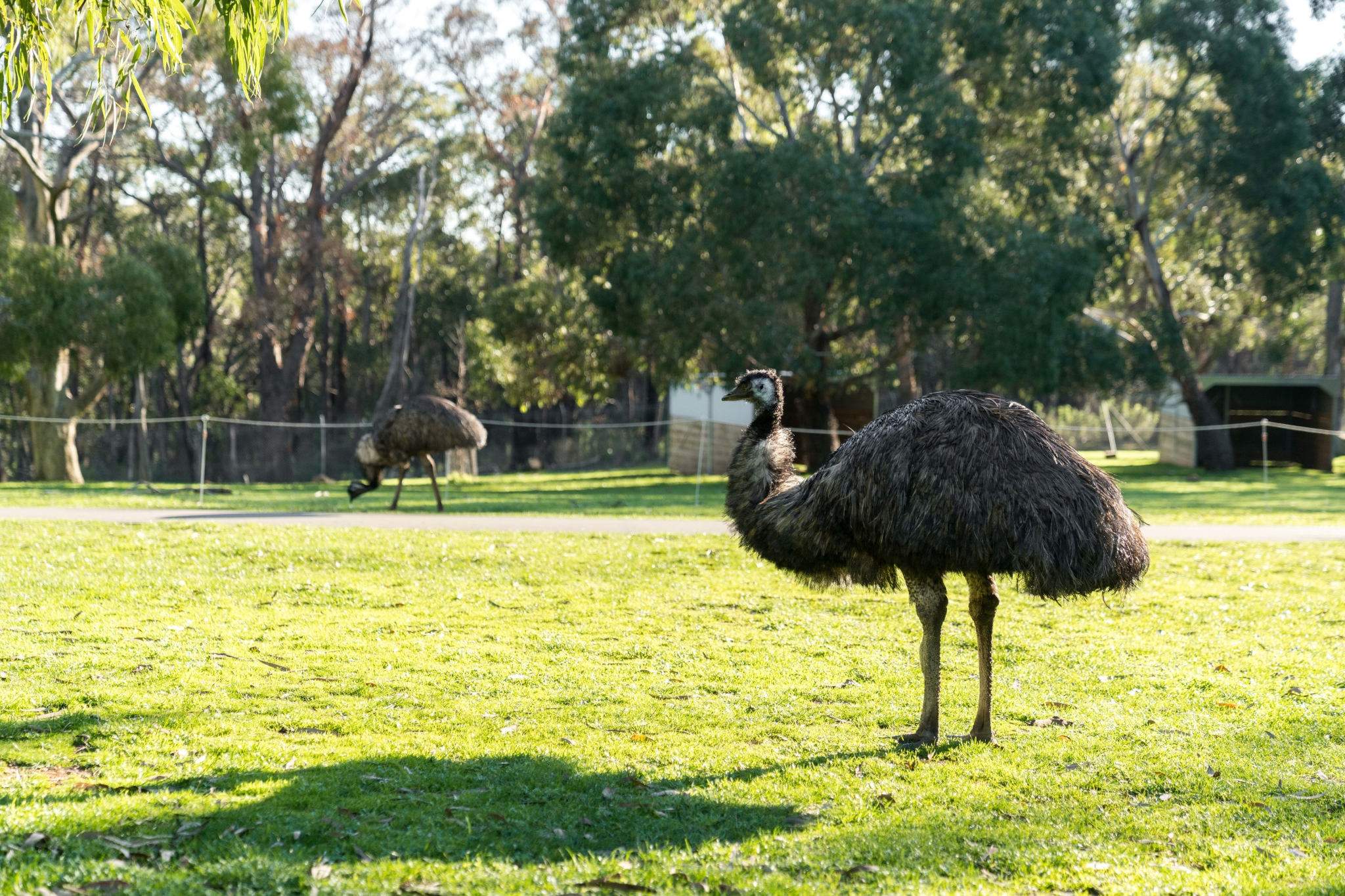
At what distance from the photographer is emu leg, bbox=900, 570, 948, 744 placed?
253 inches

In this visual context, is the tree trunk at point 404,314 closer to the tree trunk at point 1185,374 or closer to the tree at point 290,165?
the tree at point 290,165

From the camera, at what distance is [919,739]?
663 cm

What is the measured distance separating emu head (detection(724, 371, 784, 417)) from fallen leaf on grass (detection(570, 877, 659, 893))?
3475 millimetres

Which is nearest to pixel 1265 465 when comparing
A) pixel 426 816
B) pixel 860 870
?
pixel 860 870

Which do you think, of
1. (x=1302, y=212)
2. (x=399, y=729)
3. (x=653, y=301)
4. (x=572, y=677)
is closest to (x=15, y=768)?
(x=399, y=729)

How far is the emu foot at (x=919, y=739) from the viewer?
6574 millimetres

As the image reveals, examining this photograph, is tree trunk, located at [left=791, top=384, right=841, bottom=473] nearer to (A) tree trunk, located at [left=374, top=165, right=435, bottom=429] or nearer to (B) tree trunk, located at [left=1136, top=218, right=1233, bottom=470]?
(B) tree trunk, located at [left=1136, top=218, right=1233, bottom=470]

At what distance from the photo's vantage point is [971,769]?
6.15 m

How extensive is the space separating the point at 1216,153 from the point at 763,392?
3135 centimetres

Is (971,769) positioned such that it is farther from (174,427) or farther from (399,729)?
(174,427)

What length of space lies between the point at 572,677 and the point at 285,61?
2792cm

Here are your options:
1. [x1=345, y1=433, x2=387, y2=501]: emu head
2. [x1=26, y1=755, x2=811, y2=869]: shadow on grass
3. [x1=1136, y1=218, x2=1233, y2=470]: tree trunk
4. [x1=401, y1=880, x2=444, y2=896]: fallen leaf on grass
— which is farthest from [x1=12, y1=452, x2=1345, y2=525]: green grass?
[x1=401, y1=880, x2=444, y2=896]: fallen leaf on grass

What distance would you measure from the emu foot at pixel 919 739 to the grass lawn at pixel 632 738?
80 mm

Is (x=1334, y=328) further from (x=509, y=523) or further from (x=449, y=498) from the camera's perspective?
(x=509, y=523)
